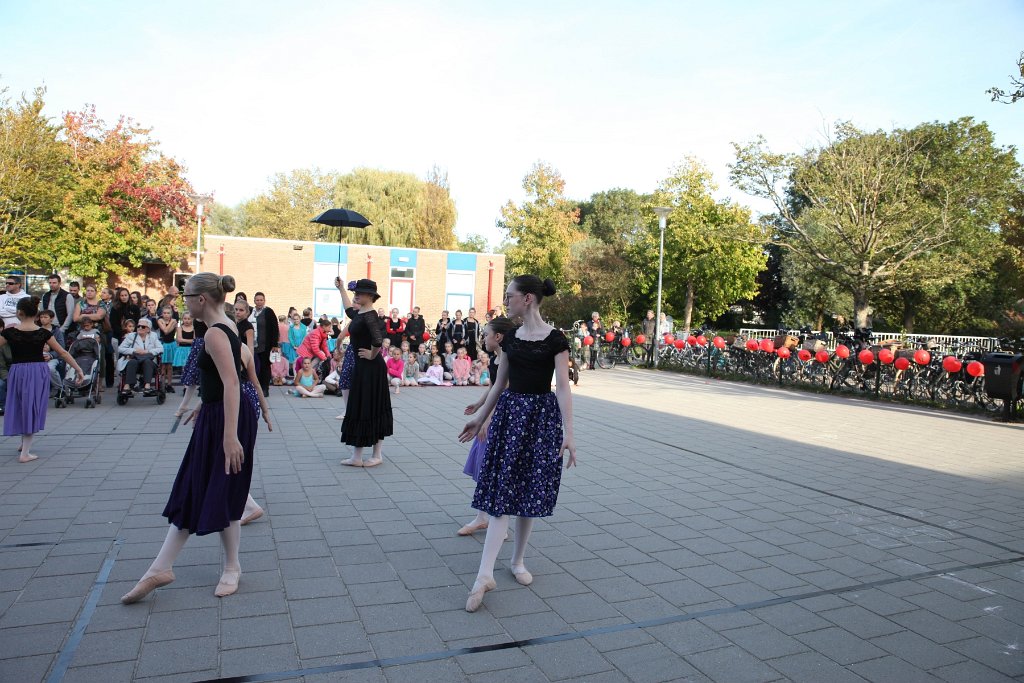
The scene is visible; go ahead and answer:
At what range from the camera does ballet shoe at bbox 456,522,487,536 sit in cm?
500

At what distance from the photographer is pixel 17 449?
23.2ft

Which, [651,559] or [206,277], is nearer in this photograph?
[206,277]

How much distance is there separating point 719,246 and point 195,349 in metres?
26.1

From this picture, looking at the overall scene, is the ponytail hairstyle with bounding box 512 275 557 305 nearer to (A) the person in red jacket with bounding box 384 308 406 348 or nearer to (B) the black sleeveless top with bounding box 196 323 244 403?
(B) the black sleeveless top with bounding box 196 323 244 403

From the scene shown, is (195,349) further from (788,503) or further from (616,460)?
(788,503)

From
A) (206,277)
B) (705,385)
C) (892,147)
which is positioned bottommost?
(705,385)

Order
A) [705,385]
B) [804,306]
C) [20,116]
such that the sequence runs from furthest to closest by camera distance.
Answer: [804,306] < [20,116] < [705,385]

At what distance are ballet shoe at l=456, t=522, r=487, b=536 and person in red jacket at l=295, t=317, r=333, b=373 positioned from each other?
28.1ft

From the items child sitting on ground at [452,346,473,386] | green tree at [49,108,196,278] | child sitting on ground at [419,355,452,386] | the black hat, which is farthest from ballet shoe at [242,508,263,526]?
green tree at [49,108,196,278]

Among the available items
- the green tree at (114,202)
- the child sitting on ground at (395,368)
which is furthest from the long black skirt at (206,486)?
the green tree at (114,202)

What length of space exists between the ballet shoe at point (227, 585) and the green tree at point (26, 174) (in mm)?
19190

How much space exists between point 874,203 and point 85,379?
80.5ft

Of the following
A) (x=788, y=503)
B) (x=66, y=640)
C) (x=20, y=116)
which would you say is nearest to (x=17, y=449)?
A: (x=66, y=640)

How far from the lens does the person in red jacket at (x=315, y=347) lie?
509 inches
